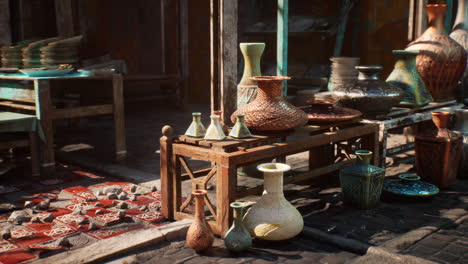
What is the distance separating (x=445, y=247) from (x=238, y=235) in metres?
1.31

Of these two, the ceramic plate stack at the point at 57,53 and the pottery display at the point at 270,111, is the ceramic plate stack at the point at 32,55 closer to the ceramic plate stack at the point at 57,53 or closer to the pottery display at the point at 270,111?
the ceramic plate stack at the point at 57,53

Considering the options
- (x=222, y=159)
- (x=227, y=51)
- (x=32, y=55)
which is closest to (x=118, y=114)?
(x=32, y=55)

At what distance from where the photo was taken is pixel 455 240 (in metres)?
3.36

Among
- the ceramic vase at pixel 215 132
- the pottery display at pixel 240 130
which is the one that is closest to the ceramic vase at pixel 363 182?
the pottery display at pixel 240 130

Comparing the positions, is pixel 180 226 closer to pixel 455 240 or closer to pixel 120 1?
pixel 455 240

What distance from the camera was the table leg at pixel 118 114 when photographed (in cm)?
553

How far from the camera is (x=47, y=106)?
5.07 meters

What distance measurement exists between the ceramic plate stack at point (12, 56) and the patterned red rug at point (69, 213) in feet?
5.73

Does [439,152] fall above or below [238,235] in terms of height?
above

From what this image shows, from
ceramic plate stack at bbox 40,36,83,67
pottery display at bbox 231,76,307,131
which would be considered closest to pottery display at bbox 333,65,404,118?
pottery display at bbox 231,76,307,131

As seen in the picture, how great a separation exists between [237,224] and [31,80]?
306cm

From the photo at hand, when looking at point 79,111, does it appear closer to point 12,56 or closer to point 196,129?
point 12,56

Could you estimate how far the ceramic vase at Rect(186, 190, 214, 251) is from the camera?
3.18 meters

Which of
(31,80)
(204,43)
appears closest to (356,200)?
(31,80)
